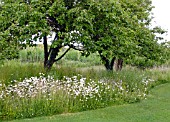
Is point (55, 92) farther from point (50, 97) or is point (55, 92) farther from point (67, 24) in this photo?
point (67, 24)

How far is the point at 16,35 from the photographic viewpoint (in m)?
8.98

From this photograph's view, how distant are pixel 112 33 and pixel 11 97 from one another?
3.80 m

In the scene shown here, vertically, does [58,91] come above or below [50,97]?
above

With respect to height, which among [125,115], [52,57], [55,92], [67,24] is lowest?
[125,115]

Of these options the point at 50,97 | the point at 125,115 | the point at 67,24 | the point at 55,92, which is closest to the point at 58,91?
the point at 55,92

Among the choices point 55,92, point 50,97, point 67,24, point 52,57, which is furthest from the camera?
point 52,57

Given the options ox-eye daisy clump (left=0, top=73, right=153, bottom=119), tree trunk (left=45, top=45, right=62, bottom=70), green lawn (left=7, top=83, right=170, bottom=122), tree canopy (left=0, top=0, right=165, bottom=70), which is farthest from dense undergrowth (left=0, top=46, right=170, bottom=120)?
tree canopy (left=0, top=0, right=165, bottom=70)

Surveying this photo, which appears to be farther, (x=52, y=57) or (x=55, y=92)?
(x=52, y=57)

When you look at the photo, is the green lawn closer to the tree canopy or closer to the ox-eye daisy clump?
the ox-eye daisy clump

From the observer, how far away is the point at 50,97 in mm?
7484

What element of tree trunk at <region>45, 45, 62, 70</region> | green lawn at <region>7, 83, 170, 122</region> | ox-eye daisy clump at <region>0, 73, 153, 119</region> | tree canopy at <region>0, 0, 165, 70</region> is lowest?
green lawn at <region>7, 83, 170, 122</region>

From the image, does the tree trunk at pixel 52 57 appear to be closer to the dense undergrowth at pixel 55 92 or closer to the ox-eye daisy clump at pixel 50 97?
the dense undergrowth at pixel 55 92

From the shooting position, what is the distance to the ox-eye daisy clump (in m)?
7.04

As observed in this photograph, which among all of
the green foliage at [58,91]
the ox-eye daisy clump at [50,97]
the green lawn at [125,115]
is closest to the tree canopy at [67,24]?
the green foliage at [58,91]
